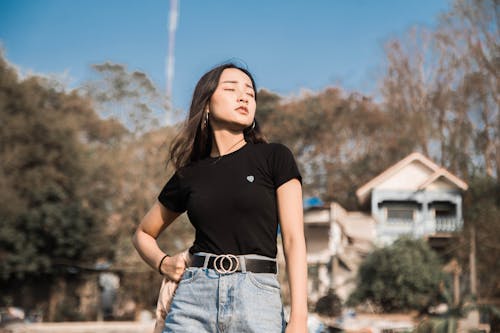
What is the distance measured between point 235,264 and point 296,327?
26 centimetres

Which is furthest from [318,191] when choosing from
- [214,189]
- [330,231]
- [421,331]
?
[214,189]

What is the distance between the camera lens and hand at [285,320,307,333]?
190cm

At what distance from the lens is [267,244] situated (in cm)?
205

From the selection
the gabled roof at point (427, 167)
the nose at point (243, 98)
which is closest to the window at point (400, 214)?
the gabled roof at point (427, 167)

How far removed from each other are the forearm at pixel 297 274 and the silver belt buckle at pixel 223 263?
16 centimetres

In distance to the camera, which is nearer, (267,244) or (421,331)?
(267,244)

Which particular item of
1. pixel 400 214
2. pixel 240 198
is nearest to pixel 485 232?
pixel 400 214

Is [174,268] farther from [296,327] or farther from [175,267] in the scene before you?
[296,327]

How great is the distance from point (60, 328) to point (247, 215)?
15958mm

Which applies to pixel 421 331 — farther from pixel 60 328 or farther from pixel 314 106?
pixel 314 106

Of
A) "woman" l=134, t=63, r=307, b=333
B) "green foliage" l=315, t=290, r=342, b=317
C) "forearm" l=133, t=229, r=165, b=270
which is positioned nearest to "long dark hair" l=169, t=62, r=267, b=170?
"woman" l=134, t=63, r=307, b=333

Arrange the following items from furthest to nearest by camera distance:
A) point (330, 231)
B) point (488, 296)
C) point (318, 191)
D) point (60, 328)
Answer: point (318, 191) < point (330, 231) < point (60, 328) < point (488, 296)

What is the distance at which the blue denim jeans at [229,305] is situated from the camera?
1.95 meters

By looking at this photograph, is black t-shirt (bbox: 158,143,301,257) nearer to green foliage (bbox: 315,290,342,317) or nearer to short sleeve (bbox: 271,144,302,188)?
short sleeve (bbox: 271,144,302,188)
